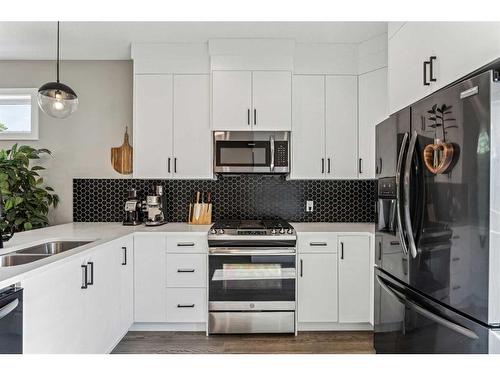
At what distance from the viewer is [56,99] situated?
235 centimetres

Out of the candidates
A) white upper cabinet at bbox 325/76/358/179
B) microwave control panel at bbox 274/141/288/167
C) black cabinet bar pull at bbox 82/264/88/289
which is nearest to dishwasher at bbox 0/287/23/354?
black cabinet bar pull at bbox 82/264/88/289

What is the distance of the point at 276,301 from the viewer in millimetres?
2967

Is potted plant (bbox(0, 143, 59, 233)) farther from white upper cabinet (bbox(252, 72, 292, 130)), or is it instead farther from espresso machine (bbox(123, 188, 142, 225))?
white upper cabinet (bbox(252, 72, 292, 130))

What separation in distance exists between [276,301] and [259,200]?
Result: 104 centimetres

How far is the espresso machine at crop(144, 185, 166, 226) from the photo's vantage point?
3346 mm

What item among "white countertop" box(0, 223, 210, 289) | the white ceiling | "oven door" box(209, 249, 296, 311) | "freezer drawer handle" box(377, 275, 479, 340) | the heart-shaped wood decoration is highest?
the white ceiling

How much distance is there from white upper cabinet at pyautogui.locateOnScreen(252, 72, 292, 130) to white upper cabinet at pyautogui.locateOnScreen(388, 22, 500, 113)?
103 cm

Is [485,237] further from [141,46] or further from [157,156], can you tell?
[141,46]

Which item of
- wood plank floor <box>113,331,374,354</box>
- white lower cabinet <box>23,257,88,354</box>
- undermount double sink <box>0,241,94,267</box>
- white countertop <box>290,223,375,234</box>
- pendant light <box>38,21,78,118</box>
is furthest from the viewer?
white countertop <box>290,223,375,234</box>

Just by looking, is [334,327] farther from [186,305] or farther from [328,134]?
[328,134]

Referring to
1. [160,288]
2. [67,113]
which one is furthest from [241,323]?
[67,113]

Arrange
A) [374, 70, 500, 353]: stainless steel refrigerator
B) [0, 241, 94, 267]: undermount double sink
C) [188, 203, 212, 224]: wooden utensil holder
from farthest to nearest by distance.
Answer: [188, 203, 212, 224]: wooden utensil holder < [0, 241, 94, 267]: undermount double sink < [374, 70, 500, 353]: stainless steel refrigerator

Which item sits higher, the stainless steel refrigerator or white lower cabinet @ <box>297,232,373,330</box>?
the stainless steel refrigerator

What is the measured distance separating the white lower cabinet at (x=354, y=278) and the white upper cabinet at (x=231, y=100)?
1317 mm
